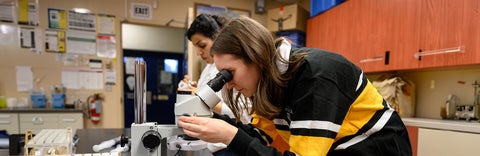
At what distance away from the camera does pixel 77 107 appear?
304 cm

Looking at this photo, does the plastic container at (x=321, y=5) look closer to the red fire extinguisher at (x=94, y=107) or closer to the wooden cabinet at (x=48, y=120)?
the red fire extinguisher at (x=94, y=107)

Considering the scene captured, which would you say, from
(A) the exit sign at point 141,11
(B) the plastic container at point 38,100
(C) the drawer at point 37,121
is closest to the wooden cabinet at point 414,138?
(A) the exit sign at point 141,11

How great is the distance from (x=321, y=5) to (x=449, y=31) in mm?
1367

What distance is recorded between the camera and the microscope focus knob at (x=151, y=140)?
652 millimetres

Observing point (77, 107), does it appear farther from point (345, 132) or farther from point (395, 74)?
point (395, 74)

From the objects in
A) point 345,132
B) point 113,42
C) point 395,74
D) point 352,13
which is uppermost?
point 352,13

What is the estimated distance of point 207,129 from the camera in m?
0.62

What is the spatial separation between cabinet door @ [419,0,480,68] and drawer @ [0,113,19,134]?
3.81 meters

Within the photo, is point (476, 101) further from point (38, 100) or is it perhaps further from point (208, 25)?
point (38, 100)

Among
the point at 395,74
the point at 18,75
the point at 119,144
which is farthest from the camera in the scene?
the point at 18,75

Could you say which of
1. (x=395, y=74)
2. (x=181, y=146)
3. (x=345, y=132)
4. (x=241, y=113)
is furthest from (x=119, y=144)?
(x=395, y=74)

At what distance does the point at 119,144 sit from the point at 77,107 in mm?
2395

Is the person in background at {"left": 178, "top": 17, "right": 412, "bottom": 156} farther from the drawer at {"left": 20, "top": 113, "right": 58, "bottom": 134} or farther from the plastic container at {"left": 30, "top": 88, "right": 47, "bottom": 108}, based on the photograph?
the plastic container at {"left": 30, "top": 88, "right": 47, "bottom": 108}

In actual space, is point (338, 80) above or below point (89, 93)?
above
